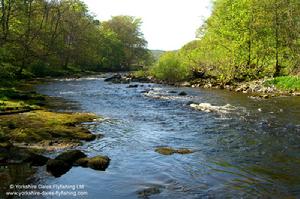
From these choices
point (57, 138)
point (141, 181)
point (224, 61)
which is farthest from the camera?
A: point (224, 61)

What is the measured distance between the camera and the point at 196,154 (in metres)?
15.3

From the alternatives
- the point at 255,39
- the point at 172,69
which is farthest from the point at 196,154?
the point at 172,69

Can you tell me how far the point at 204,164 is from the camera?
45.6 ft

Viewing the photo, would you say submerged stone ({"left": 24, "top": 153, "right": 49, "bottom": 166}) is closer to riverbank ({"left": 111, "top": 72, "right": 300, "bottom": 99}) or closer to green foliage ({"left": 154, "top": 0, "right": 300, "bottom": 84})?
riverbank ({"left": 111, "top": 72, "right": 300, "bottom": 99})

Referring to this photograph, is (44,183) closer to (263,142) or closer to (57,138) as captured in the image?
(57,138)

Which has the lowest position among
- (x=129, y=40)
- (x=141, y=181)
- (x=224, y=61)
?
(x=141, y=181)

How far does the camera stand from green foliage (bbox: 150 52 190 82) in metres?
55.3

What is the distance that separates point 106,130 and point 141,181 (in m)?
8.25

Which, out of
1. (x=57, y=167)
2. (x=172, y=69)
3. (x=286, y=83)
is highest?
(x=172, y=69)

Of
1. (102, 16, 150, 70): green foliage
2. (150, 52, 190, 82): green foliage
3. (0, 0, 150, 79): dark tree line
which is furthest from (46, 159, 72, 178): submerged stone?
(102, 16, 150, 70): green foliage

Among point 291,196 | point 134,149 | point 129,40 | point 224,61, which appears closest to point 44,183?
point 134,149

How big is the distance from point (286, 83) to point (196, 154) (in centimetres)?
2815

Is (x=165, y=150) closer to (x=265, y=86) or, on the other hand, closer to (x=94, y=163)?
(x=94, y=163)

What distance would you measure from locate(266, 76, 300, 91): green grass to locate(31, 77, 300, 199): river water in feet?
38.3
